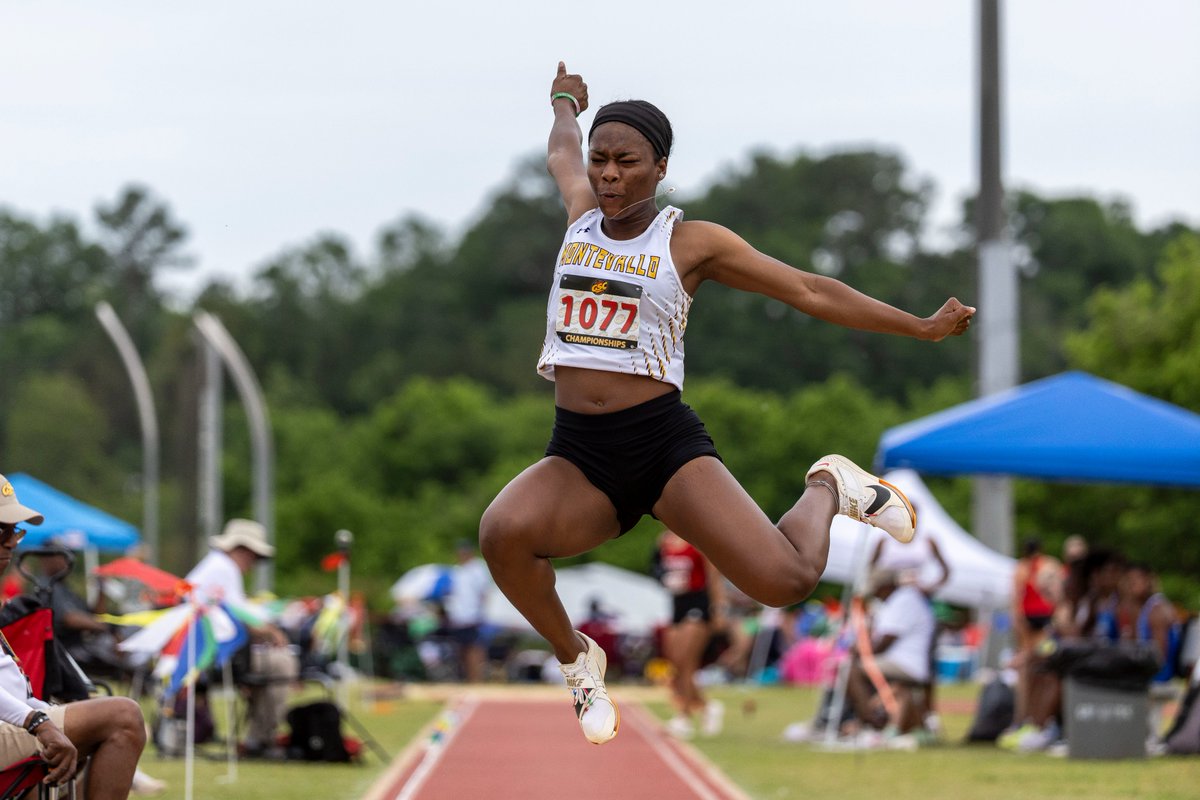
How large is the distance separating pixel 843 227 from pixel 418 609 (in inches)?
1651

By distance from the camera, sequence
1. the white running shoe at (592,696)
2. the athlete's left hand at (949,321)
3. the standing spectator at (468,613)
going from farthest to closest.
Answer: the standing spectator at (468,613)
the white running shoe at (592,696)
the athlete's left hand at (949,321)

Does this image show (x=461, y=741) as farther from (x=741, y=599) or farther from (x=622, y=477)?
(x=741, y=599)

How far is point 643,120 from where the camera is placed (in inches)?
240

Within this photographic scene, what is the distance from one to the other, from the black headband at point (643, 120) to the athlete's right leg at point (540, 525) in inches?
42.4

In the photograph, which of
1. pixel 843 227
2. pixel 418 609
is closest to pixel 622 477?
pixel 418 609

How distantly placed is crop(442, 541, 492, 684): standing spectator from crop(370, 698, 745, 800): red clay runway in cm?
678

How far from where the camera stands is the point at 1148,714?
43.6 ft

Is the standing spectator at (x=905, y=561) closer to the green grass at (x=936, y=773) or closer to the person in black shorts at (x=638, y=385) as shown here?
the green grass at (x=936, y=773)

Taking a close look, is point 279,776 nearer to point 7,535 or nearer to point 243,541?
point 243,541

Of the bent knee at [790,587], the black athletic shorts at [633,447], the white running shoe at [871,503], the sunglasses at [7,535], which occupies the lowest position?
the bent knee at [790,587]

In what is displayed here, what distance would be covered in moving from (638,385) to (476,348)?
76803 mm

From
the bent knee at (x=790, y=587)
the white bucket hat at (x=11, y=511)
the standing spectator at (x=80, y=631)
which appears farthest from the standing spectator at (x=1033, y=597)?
the white bucket hat at (x=11, y=511)

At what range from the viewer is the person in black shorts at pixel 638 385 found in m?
6.03

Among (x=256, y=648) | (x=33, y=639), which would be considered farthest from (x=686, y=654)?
(x=33, y=639)
